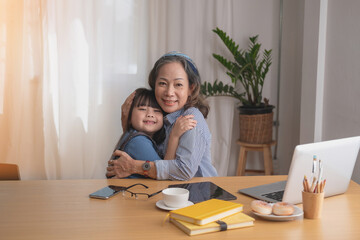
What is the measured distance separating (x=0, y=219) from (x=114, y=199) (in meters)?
0.40

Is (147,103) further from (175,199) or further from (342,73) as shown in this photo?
(342,73)

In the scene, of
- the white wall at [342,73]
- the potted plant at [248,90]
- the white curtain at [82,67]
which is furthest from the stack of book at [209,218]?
the white curtain at [82,67]

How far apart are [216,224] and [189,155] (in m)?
0.65

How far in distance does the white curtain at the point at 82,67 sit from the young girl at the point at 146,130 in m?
1.62

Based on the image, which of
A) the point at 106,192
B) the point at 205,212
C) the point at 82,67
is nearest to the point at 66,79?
the point at 82,67

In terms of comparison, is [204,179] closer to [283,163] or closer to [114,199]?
[114,199]

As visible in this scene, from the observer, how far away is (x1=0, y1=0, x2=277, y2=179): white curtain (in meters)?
3.61

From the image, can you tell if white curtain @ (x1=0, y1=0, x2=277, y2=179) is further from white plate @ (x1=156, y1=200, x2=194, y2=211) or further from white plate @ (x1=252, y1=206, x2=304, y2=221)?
white plate @ (x1=252, y1=206, x2=304, y2=221)

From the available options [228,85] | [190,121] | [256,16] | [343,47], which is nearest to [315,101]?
[343,47]

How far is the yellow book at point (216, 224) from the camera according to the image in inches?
48.6

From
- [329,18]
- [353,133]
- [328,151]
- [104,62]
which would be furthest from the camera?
[104,62]

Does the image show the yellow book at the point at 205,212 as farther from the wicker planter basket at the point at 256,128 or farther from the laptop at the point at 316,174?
the wicker planter basket at the point at 256,128

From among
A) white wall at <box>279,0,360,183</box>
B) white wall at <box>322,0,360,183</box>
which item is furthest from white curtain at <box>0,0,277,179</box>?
white wall at <box>322,0,360,183</box>

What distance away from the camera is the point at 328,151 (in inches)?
58.2
